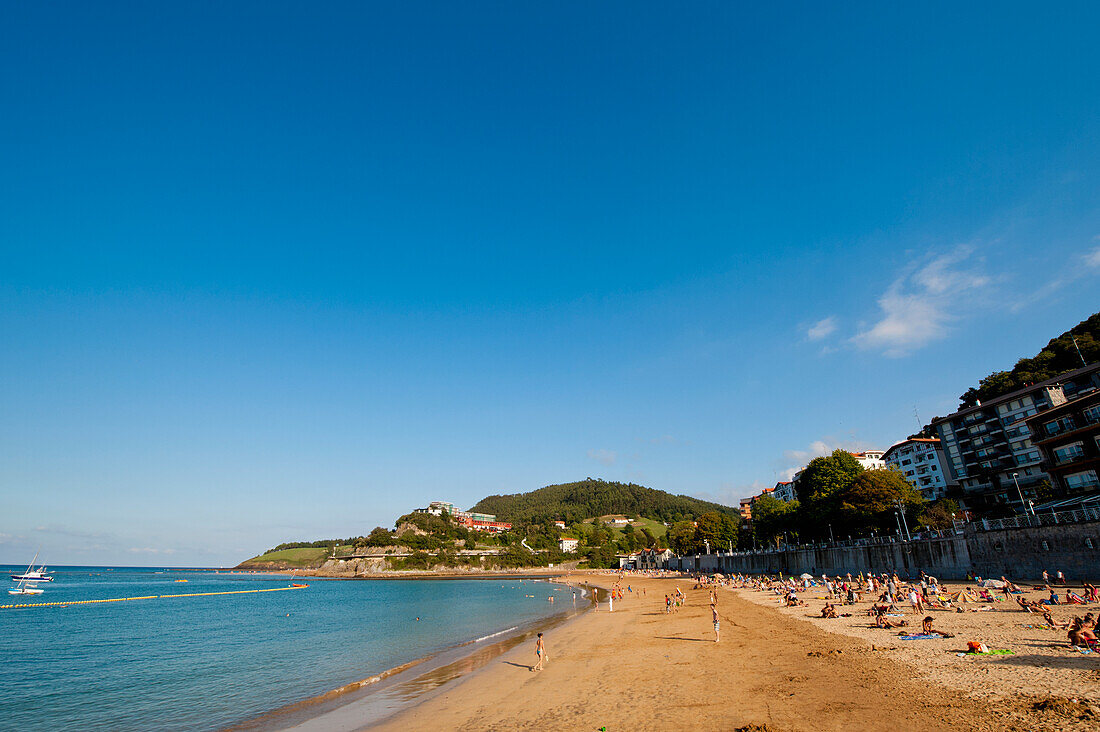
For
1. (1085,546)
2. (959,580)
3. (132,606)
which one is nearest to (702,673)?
(1085,546)

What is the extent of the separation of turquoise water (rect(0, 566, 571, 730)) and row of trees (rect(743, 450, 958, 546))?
41.1 meters

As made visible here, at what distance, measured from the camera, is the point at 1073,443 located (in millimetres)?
50938

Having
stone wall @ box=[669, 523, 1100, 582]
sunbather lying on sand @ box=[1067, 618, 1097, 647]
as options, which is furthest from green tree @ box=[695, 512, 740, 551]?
sunbather lying on sand @ box=[1067, 618, 1097, 647]

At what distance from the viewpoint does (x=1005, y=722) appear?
11312 mm

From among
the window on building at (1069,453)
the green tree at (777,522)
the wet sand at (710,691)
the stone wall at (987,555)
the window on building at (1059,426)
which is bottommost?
the wet sand at (710,691)

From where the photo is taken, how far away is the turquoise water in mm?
21891

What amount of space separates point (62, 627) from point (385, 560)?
14014cm

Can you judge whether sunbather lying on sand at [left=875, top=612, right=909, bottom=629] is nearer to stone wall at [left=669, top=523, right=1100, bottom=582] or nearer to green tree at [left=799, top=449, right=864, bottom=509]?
stone wall at [left=669, top=523, right=1100, bottom=582]

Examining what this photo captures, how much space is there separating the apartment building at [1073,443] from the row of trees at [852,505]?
1369cm

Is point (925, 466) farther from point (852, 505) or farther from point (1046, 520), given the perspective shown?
point (1046, 520)

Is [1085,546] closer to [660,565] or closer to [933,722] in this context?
[933,722]

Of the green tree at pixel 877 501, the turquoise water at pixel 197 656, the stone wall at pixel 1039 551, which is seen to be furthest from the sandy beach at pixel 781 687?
the green tree at pixel 877 501

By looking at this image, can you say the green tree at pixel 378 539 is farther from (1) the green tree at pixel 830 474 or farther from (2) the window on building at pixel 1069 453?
(2) the window on building at pixel 1069 453

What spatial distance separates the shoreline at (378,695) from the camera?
1864 cm
